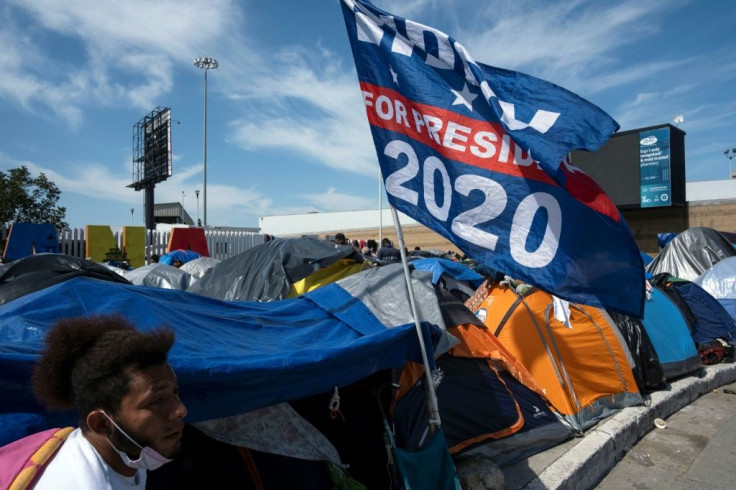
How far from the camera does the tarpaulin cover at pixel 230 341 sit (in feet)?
7.02

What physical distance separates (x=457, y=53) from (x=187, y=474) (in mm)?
3236

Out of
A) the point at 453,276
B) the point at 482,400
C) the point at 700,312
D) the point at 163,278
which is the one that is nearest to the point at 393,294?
the point at 482,400

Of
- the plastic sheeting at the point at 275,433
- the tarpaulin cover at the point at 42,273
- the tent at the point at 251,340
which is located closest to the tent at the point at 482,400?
the tent at the point at 251,340

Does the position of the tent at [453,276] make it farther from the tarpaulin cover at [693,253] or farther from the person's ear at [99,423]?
the tarpaulin cover at [693,253]

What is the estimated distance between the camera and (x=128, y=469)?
4.89 feet

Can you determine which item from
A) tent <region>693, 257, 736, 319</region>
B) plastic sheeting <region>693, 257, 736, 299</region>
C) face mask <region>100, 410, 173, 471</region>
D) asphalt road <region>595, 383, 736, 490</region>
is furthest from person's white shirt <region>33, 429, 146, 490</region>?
plastic sheeting <region>693, 257, 736, 299</region>

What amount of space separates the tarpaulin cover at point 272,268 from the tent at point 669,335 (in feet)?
13.5

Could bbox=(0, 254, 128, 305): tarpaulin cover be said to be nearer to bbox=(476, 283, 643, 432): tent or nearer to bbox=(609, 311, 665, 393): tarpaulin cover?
bbox=(476, 283, 643, 432): tent

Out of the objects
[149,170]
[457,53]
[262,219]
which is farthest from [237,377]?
[262,219]

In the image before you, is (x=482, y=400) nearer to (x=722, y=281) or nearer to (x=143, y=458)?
(x=143, y=458)

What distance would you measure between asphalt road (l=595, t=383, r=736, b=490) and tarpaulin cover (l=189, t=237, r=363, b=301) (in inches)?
148

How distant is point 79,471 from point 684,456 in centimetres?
561

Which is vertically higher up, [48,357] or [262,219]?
[262,219]

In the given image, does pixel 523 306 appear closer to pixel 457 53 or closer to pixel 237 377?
pixel 457 53
